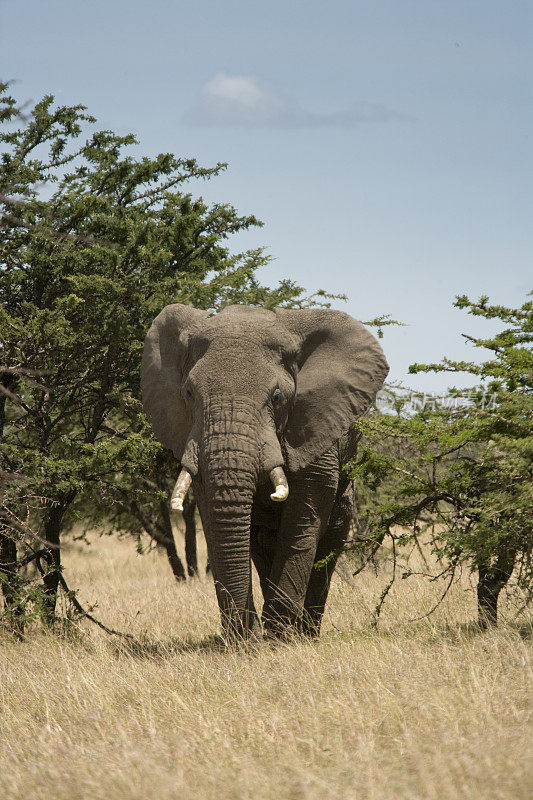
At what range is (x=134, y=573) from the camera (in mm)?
19578

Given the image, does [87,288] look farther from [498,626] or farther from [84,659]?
[498,626]

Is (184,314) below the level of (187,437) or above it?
above

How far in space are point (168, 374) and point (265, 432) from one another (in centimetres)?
152

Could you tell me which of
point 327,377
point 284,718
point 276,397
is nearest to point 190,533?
point 327,377

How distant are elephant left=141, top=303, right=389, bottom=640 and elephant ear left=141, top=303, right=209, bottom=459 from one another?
13mm

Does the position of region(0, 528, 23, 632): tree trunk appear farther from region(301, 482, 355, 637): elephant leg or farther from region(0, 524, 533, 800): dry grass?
region(301, 482, 355, 637): elephant leg

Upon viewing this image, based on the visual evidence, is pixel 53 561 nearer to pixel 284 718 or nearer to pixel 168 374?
pixel 168 374

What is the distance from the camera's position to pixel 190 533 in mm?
16922

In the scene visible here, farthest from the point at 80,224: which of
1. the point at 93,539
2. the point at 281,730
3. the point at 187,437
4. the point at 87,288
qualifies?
the point at 93,539

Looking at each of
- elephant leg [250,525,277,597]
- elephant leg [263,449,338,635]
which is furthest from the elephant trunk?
elephant leg [250,525,277,597]

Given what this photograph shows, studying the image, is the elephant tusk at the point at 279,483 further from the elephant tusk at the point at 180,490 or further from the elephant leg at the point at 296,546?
the elephant leg at the point at 296,546

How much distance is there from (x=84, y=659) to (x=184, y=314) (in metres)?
3.29

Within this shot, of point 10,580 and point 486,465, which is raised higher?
point 486,465

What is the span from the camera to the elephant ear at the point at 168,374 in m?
8.75
